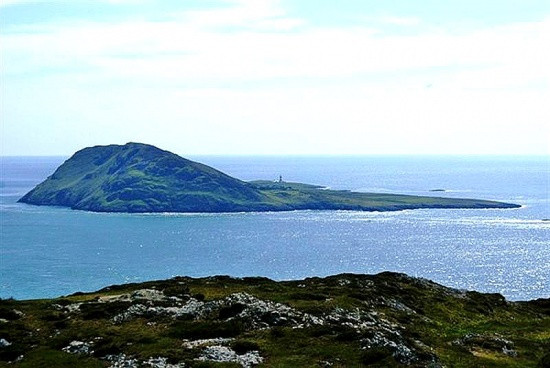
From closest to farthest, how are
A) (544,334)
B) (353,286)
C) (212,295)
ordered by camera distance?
(544,334) → (212,295) → (353,286)

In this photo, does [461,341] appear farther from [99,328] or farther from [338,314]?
[99,328]

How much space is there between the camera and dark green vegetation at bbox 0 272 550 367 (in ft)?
117

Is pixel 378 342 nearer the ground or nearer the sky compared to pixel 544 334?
nearer the sky

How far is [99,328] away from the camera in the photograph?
42.5 m

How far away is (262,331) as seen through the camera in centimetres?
4128

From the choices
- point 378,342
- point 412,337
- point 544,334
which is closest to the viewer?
point 378,342

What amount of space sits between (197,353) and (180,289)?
20.3 m

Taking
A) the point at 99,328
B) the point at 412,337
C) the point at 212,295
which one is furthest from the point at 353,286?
the point at 99,328

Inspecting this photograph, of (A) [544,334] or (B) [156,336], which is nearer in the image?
(B) [156,336]

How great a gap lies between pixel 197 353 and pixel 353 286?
32765mm

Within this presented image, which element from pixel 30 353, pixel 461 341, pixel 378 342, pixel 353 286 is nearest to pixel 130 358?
pixel 30 353

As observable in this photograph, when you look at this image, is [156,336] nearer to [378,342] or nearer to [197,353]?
[197,353]

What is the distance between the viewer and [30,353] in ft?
121

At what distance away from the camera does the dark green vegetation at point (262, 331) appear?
3559 cm
